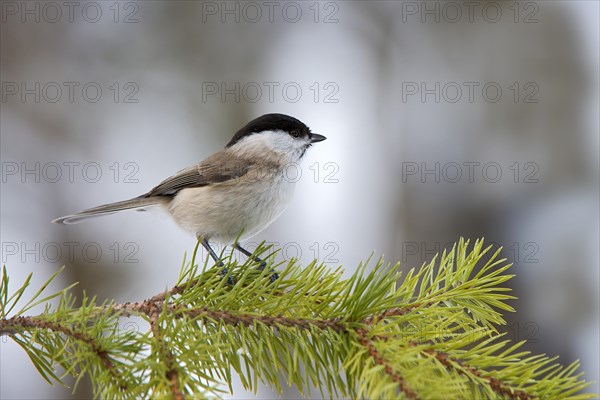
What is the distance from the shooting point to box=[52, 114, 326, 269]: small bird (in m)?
2.30

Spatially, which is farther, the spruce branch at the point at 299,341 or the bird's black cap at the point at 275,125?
the bird's black cap at the point at 275,125

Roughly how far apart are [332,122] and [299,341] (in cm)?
302

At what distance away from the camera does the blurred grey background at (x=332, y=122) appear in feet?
11.9

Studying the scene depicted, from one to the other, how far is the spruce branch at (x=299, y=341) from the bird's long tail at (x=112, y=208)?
1139 millimetres

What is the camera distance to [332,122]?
405 cm

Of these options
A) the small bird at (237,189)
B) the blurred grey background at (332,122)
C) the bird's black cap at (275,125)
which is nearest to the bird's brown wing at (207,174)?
the small bird at (237,189)

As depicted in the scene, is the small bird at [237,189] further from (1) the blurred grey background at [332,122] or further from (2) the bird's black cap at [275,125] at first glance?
(1) the blurred grey background at [332,122]

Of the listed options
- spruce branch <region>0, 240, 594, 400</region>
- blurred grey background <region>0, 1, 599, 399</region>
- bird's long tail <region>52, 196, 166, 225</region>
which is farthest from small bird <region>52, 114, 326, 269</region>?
blurred grey background <region>0, 1, 599, 399</region>

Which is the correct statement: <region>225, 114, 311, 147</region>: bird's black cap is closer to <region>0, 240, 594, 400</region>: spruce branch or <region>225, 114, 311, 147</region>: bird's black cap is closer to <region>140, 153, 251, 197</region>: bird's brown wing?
<region>140, 153, 251, 197</region>: bird's brown wing

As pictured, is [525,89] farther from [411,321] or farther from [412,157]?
[411,321]

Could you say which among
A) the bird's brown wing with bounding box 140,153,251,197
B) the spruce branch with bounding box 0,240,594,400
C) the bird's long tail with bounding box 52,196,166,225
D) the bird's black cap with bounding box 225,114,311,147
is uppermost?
the bird's black cap with bounding box 225,114,311,147

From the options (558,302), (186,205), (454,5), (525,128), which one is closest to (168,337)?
(186,205)

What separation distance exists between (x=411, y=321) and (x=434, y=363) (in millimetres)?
163

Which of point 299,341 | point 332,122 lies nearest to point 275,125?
point 332,122
